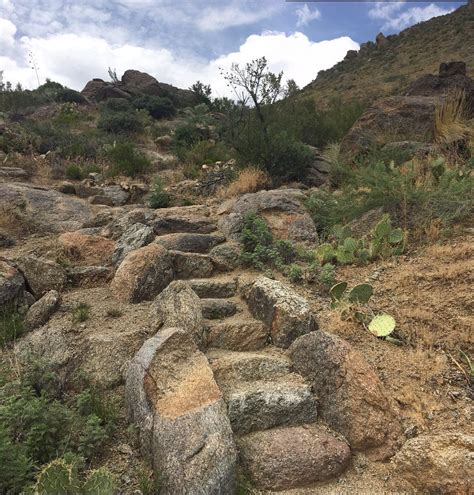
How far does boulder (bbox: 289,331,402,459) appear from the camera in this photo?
272cm

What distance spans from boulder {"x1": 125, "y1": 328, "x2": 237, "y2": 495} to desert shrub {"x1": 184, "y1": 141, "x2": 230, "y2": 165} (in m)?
8.45

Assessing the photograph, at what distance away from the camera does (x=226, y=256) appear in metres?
5.35

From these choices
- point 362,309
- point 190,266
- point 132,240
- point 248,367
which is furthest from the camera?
point 132,240

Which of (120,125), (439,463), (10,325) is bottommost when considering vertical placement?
(439,463)

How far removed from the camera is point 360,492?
246 cm

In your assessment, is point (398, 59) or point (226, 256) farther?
point (398, 59)

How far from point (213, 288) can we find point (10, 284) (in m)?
2.18

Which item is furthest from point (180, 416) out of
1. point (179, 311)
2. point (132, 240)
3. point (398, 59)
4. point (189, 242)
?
point (398, 59)

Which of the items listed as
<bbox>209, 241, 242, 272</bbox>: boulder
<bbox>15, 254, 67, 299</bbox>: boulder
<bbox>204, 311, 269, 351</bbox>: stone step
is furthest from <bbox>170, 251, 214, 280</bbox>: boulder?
<bbox>15, 254, 67, 299</bbox>: boulder

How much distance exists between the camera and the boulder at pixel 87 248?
5570 millimetres

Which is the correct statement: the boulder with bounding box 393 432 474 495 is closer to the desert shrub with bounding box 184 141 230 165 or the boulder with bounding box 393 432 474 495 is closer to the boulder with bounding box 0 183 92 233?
the boulder with bounding box 0 183 92 233

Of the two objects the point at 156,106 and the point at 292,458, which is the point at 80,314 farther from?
the point at 156,106

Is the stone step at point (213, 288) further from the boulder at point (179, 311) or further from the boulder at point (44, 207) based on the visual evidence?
the boulder at point (44, 207)

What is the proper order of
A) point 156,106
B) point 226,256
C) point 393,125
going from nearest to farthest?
point 226,256 < point 393,125 < point 156,106
